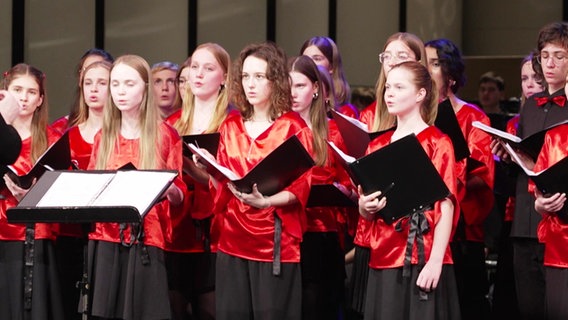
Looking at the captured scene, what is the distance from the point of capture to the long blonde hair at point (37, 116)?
15.0 ft

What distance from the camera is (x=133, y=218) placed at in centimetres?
358

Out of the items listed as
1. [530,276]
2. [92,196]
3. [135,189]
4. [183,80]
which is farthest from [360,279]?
[183,80]

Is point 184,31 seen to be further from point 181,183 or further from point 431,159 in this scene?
point 431,159

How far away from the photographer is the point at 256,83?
13.5 ft

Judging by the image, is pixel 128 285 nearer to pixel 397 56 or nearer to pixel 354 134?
pixel 354 134

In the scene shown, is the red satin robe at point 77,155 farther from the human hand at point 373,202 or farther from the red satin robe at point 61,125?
the human hand at point 373,202

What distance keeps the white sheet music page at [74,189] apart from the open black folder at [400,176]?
2.84ft

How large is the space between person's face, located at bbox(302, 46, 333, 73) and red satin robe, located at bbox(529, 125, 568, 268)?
4.65 feet

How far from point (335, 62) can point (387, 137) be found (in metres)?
1.23

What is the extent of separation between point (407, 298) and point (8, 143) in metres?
1.50

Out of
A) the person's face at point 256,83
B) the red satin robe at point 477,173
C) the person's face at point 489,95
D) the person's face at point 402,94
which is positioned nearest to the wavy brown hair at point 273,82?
the person's face at point 256,83

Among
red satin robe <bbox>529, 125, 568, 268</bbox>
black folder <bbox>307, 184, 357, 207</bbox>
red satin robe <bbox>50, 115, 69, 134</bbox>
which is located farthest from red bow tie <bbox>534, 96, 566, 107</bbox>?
red satin robe <bbox>50, 115, 69, 134</bbox>

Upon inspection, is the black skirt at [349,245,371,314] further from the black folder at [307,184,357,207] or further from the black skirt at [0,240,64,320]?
the black skirt at [0,240,64,320]

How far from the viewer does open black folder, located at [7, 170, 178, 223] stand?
360 cm
